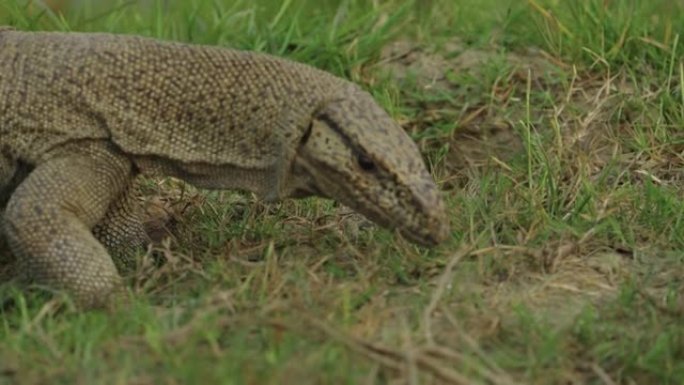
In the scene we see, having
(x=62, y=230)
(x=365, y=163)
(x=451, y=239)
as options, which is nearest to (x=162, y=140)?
(x=62, y=230)

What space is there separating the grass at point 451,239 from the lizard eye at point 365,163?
1.24ft

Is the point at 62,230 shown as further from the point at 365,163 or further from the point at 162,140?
the point at 365,163

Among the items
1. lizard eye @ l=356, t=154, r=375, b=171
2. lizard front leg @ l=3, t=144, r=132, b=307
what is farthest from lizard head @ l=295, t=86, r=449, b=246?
lizard front leg @ l=3, t=144, r=132, b=307

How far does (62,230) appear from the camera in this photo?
17.7ft

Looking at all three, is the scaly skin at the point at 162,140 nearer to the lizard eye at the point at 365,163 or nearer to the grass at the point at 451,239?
the lizard eye at the point at 365,163

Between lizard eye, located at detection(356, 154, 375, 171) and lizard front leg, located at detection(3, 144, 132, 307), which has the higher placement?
lizard eye, located at detection(356, 154, 375, 171)

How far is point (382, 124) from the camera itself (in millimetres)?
5543

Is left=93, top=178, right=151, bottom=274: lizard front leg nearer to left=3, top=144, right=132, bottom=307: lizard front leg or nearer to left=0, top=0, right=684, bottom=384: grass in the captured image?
left=0, top=0, right=684, bottom=384: grass

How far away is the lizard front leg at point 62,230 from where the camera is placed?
538 cm

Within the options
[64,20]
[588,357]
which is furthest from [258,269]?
[64,20]

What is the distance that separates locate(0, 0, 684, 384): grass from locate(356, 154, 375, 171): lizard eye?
0.38 meters

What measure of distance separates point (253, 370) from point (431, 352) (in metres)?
0.59

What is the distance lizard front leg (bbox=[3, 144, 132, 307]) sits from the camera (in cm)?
538

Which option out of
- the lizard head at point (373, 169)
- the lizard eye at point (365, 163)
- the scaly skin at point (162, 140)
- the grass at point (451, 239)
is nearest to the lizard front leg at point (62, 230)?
the scaly skin at point (162, 140)
